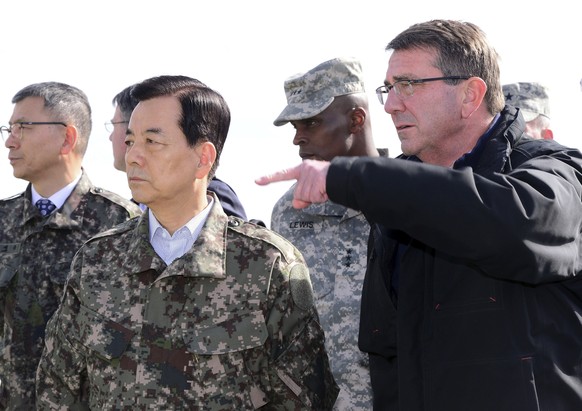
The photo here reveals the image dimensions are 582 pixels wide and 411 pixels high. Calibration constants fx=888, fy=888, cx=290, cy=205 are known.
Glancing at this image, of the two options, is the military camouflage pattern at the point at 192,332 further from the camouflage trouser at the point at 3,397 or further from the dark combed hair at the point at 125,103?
the dark combed hair at the point at 125,103

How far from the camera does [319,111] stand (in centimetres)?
520

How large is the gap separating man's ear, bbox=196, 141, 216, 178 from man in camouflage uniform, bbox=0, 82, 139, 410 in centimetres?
149

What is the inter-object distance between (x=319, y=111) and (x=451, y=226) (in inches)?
108

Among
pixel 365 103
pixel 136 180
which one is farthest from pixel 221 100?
pixel 365 103

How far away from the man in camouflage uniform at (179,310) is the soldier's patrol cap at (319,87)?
126 centimetres

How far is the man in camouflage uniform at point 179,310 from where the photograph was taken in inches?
144

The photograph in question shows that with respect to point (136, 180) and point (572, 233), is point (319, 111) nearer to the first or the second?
point (136, 180)

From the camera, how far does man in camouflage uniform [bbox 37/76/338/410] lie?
3660 mm

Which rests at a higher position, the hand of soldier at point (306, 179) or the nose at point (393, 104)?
the nose at point (393, 104)

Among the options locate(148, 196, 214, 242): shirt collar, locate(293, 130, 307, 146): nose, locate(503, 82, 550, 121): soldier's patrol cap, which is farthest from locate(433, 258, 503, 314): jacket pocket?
locate(503, 82, 550, 121): soldier's patrol cap

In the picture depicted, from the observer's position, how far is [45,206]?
5.53 meters

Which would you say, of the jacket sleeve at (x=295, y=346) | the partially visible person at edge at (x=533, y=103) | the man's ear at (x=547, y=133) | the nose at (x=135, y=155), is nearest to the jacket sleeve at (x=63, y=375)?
the nose at (x=135, y=155)

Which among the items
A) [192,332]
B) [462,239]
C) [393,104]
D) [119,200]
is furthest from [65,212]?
[462,239]

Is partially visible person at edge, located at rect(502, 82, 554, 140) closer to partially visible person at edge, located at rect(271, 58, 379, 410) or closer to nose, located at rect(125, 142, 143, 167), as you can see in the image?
partially visible person at edge, located at rect(271, 58, 379, 410)
